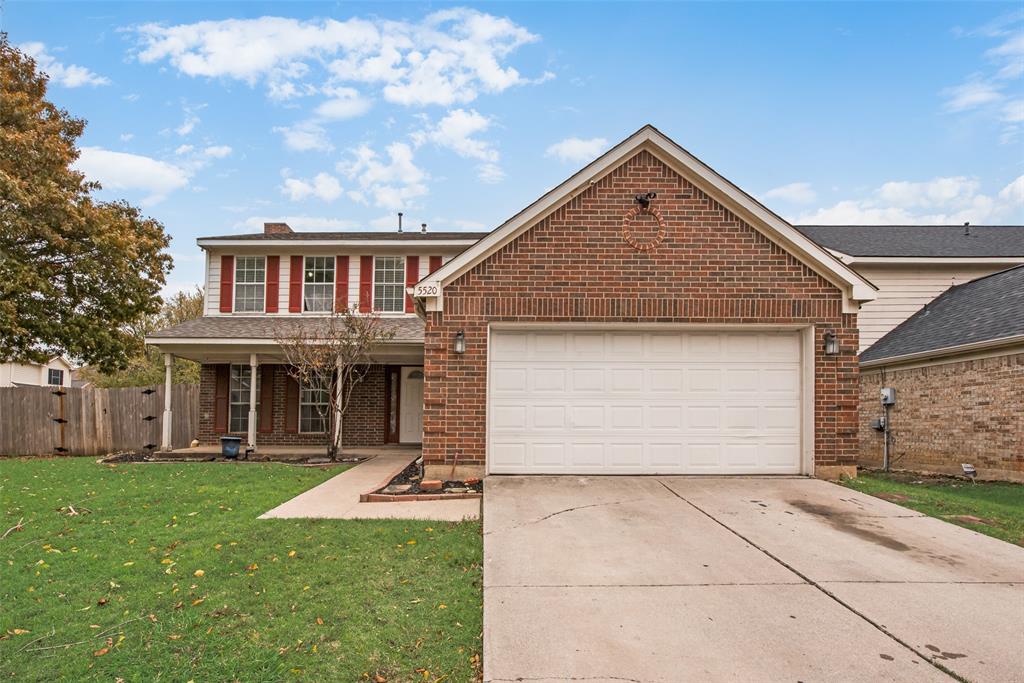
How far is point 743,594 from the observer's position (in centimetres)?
428

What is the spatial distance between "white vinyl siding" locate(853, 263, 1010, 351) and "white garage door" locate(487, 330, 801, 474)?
8315mm

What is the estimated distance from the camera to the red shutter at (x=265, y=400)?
15602 mm

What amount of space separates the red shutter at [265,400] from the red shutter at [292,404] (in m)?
0.43

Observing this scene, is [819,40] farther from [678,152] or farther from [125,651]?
[125,651]

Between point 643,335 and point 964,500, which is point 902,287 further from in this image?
point 643,335

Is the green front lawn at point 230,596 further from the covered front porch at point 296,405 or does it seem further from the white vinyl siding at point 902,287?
the white vinyl siding at point 902,287

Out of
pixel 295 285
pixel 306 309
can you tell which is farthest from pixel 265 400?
pixel 295 285

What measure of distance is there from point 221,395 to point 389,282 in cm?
548

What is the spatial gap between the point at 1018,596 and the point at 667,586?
2569mm

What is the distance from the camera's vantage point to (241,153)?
13.5 m

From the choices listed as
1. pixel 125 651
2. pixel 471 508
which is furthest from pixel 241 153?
pixel 125 651

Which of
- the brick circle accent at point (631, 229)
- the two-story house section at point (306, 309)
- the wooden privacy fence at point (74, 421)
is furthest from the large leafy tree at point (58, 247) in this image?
the brick circle accent at point (631, 229)

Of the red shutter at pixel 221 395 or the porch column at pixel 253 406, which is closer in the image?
the porch column at pixel 253 406

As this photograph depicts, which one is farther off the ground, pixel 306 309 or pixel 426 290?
pixel 306 309
